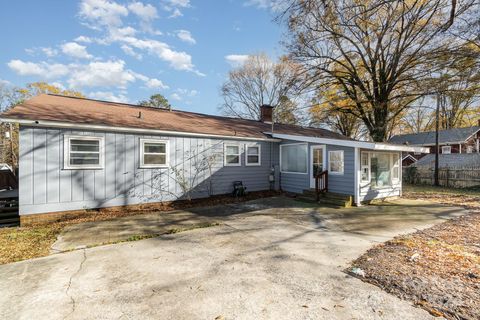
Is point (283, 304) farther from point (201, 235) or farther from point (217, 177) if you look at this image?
point (217, 177)

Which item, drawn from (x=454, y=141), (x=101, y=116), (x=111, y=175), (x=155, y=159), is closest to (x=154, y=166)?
(x=155, y=159)

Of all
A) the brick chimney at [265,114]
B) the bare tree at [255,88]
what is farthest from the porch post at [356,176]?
the bare tree at [255,88]

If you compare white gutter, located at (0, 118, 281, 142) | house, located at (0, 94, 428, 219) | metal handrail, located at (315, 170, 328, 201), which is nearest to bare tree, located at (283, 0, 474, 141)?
house, located at (0, 94, 428, 219)

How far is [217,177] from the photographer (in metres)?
10.7

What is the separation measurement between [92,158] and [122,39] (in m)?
9.01

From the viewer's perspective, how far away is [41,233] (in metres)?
5.95

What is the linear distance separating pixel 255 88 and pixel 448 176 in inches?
834

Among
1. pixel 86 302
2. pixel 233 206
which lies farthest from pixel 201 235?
pixel 233 206

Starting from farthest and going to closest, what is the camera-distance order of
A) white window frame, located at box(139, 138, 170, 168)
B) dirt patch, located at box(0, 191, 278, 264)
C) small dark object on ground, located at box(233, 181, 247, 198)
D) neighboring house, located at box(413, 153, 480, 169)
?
neighboring house, located at box(413, 153, 480, 169) → small dark object on ground, located at box(233, 181, 247, 198) → white window frame, located at box(139, 138, 170, 168) → dirt patch, located at box(0, 191, 278, 264)

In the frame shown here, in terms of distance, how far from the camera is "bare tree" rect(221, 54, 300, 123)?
1124 inches

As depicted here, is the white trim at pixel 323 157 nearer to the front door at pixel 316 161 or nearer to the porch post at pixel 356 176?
the front door at pixel 316 161

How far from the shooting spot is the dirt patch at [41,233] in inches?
185

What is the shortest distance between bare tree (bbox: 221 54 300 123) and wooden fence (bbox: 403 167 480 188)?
12.7 metres

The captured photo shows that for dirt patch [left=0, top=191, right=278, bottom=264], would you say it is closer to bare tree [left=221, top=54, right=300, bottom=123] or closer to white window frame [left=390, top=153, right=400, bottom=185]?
white window frame [left=390, top=153, right=400, bottom=185]
